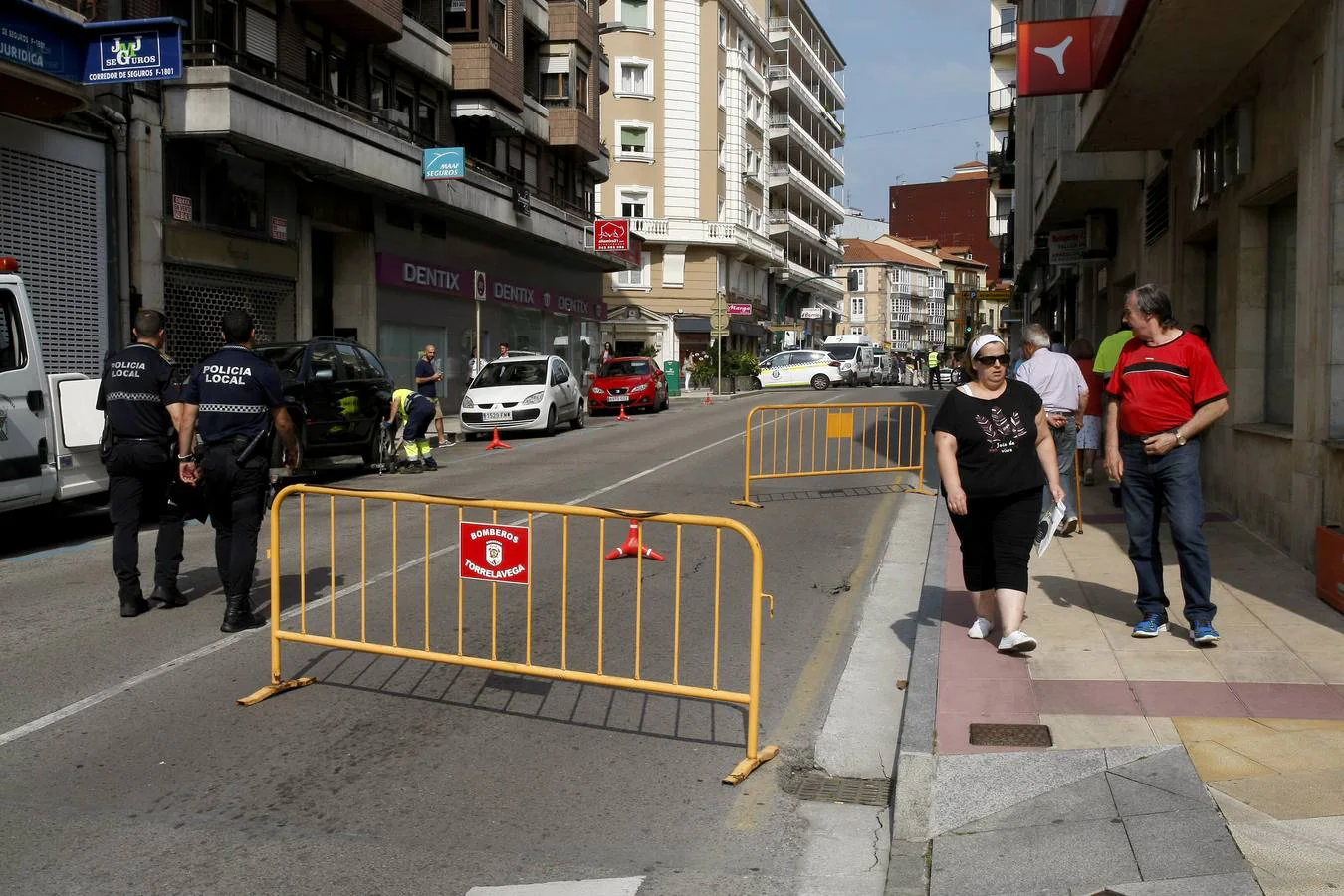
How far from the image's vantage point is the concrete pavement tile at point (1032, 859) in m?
4.00

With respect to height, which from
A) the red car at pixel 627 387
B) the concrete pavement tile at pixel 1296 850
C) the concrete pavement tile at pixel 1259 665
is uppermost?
the red car at pixel 627 387

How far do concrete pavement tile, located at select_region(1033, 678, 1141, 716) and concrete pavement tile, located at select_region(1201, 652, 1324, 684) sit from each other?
0.63 metres

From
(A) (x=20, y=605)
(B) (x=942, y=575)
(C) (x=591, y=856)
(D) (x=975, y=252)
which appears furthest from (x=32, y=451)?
(D) (x=975, y=252)

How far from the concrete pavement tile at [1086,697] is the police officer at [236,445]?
439 centimetres

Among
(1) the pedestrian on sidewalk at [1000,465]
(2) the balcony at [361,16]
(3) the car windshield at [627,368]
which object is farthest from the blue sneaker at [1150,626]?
(3) the car windshield at [627,368]

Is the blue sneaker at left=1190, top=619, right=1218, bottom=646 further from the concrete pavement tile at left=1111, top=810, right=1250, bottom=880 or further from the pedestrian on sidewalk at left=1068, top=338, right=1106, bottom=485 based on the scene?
the pedestrian on sidewalk at left=1068, top=338, right=1106, bottom=485

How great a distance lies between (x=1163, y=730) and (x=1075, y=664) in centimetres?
121

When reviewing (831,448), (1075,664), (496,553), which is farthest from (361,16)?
(1075,664)

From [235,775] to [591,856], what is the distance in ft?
5.39

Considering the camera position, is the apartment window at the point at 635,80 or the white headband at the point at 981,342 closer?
the white headband at the point at 981,342

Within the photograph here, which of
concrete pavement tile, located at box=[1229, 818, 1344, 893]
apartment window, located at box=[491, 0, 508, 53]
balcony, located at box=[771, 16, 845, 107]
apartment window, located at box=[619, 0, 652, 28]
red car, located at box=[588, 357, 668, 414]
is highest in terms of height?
balcony, located at box=[771, 16, 845, 107]

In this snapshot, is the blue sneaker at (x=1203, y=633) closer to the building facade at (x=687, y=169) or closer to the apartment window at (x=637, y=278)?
the building facade at (x=687, y=169)

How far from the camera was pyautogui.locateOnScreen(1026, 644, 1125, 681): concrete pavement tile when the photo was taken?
6266mm

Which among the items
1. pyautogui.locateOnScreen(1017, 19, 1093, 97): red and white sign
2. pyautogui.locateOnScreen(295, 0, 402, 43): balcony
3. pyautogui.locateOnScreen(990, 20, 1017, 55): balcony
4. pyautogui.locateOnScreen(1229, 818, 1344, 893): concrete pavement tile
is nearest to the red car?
pyautogui.locateOnScreen(295, 0, 402, 43): balcony
